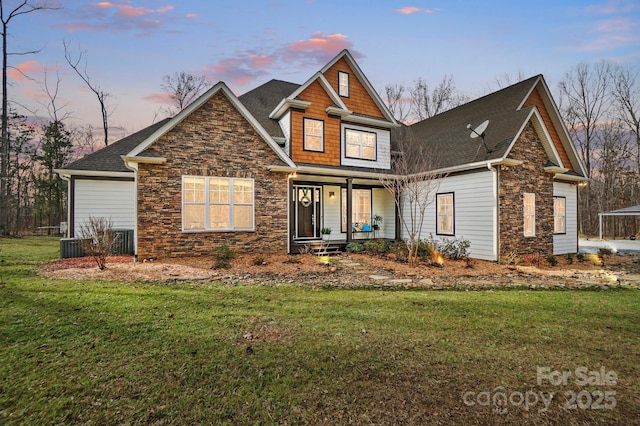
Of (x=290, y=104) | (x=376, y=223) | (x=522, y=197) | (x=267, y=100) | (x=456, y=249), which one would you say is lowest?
(x=456, y=249)

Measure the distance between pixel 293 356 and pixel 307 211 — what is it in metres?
11.1

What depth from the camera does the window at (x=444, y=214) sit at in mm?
12945

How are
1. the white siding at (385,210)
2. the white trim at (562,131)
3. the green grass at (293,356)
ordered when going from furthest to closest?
the white siding at (385,210)
the white trim at (562,131)
the green grass at (293,356)

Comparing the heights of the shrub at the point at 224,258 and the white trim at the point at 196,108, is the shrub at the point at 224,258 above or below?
below

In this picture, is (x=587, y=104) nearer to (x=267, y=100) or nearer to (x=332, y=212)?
(x=332, y=212)

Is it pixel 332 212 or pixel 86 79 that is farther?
pixel 86 79

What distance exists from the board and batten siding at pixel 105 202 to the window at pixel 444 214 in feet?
41.7

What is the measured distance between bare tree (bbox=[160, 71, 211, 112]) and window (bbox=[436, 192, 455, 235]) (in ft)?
81.0

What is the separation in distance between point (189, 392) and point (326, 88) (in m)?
13.2

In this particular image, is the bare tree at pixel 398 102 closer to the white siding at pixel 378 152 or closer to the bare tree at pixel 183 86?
the white siding at pixel 378 152

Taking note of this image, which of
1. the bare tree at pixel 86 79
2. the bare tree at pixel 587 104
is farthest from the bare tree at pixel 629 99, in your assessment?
the bare tree at pixel 86 79

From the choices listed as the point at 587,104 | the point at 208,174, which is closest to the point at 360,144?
the point at 208,174

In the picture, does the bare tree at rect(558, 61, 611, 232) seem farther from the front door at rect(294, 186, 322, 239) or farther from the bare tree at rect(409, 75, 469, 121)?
the front door at rect(294, 186, 322, 239)

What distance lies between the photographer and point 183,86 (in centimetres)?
2862
